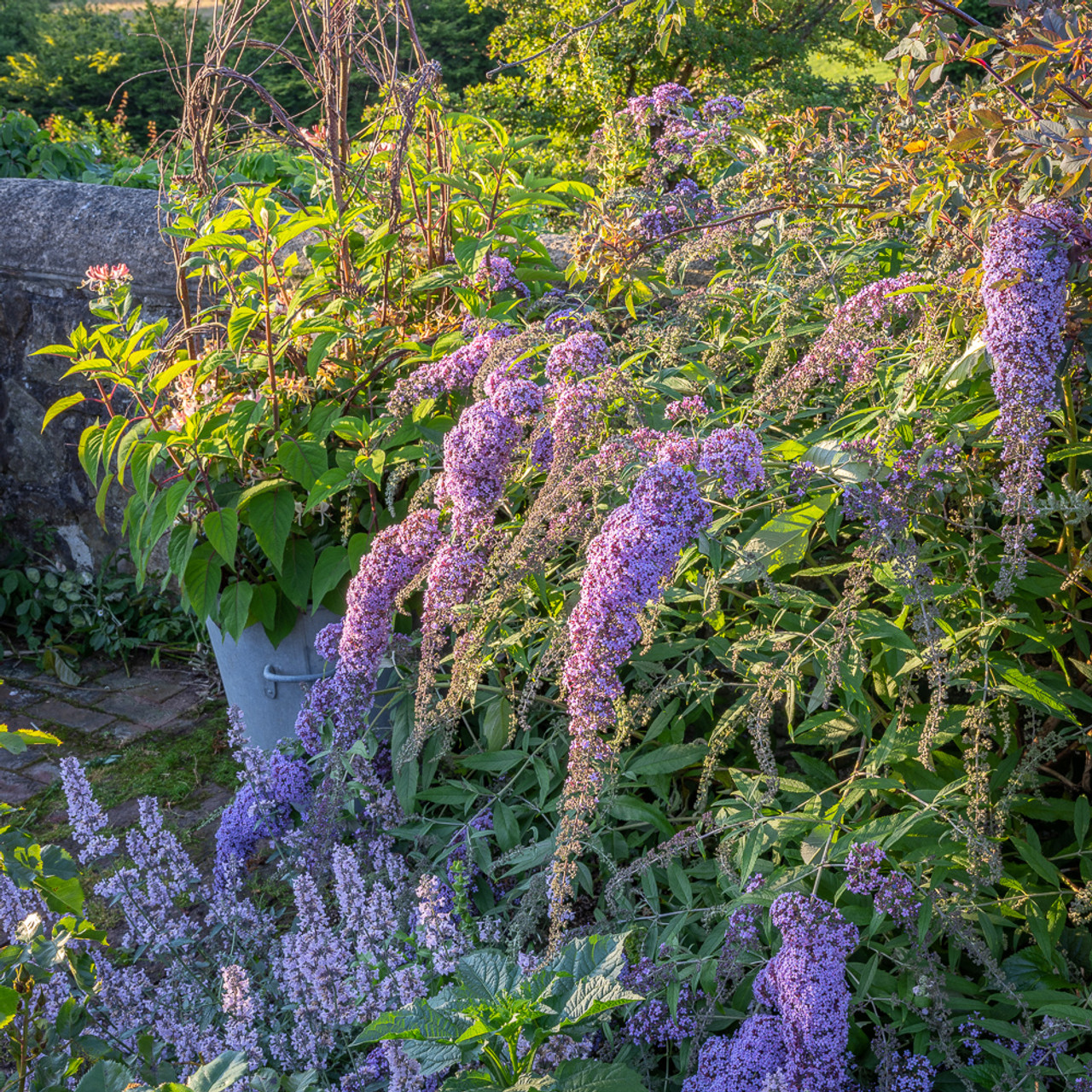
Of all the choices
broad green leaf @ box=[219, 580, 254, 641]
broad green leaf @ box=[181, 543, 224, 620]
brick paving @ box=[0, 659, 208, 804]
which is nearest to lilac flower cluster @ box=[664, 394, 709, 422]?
broad green leaf @ box=[219, 580, 254, 641]

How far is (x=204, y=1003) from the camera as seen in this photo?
80.2 inches

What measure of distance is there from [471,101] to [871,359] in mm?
9137

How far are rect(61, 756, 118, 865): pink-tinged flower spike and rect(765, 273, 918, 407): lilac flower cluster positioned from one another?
151 cm

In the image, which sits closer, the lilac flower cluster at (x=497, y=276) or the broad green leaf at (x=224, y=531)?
the broad green leaf at (x=224, y=531)

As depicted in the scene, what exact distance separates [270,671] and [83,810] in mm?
894

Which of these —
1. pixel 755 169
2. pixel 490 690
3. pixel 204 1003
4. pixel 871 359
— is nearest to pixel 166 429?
pixel 490 690

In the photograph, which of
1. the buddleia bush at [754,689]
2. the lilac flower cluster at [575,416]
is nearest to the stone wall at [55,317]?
the buddleia bush at [754,689]

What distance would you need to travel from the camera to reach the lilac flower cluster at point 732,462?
60.2 inches

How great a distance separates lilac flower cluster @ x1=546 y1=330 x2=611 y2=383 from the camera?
1817 millimetres

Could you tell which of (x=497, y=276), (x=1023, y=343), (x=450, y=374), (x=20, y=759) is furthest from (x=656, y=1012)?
(x=20, y=759)

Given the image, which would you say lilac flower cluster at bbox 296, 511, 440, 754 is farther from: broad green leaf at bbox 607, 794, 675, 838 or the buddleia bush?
broad green leaf at bbox 607, 794, 675, 838

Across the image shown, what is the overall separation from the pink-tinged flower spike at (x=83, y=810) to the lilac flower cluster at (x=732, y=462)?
4.46ft

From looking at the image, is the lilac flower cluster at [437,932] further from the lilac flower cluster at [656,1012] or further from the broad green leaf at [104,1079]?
the broad green leaf at [104,1079]

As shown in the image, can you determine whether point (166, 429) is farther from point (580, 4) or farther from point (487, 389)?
point (580, 4)
